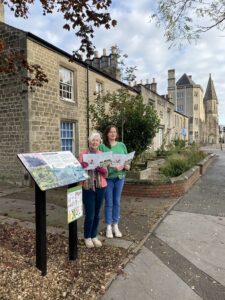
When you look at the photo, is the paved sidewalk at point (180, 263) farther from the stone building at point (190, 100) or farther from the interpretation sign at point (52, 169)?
the stone building at point (190, 100)

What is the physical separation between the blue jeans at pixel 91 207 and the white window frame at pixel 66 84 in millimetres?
9566

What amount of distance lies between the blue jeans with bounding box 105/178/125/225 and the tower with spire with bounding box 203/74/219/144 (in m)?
91.1

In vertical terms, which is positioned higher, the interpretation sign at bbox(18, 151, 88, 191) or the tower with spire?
the tower with spire

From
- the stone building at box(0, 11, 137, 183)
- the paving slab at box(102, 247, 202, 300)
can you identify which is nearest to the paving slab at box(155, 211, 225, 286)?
the paving slab at box(102, 247, 202, 300)

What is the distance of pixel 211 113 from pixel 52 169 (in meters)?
101

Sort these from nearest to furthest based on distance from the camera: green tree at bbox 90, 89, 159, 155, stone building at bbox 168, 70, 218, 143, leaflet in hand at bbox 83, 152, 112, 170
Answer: leaflet in hand at bbox 83, 152, 112, 170
green tree at bbox 90, 89, 159, 155
stone building at bbox 168, 70, 218, 143

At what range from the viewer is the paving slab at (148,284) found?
11.7 ft

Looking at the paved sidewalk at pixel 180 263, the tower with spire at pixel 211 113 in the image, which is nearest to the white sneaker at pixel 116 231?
the paved sidewalk at pixel 180 263

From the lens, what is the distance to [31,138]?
37.4 ft

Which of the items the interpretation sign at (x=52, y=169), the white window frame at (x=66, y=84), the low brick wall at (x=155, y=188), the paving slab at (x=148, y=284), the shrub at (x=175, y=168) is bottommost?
the paving slab at (x=148, y=284)

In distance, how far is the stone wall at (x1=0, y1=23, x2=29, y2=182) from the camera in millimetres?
11438

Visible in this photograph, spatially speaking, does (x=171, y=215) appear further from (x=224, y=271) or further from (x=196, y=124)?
(x=196, y=124)

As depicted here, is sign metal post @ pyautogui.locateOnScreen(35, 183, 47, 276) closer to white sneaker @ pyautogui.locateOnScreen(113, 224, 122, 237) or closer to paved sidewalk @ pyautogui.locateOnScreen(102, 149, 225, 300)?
paved sidewalk @ pyautogui.locateOnScreen(102, 149, 225, 300)

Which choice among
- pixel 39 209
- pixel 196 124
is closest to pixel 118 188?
pixel 39 209
